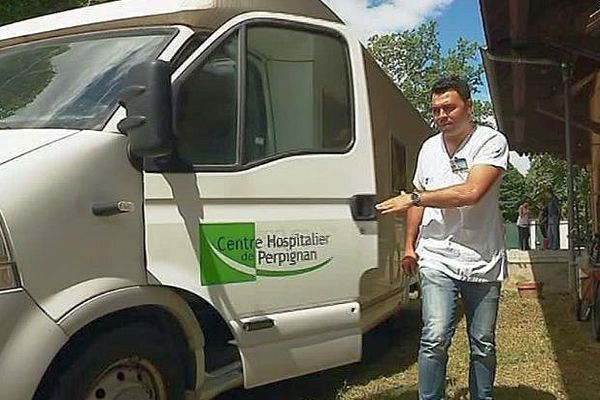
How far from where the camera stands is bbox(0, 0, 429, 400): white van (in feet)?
10.8

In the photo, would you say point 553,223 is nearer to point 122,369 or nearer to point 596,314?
point 596,314

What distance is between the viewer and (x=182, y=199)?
12.6 feet

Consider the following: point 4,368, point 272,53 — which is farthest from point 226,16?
point 4,368

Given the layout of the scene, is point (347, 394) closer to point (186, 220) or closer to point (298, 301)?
point (298, 301)

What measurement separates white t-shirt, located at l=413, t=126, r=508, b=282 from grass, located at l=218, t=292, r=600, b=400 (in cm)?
146

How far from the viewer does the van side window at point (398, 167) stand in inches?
260

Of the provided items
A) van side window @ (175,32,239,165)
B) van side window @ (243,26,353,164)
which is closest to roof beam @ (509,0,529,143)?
van side window @ (243,26,353,164)

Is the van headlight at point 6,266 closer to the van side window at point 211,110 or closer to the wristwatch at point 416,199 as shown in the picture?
the van side window at point 211,110

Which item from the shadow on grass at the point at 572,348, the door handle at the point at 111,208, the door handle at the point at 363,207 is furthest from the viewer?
the shadow on grass at the point at 572,348

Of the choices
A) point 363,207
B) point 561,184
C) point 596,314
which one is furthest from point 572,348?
point 561,184

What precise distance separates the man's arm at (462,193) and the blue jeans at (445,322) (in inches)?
15.1

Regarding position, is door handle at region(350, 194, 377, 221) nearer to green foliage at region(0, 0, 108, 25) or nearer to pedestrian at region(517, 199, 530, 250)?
green foliage at region(0, 0, 108, 25)

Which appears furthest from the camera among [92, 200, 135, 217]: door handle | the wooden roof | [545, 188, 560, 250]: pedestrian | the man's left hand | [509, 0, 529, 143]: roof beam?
[545, 188, 560, 250]: pedestrian

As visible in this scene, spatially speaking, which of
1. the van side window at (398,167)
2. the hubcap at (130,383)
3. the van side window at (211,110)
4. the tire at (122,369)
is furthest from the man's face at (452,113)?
the van side window at (398,167)
